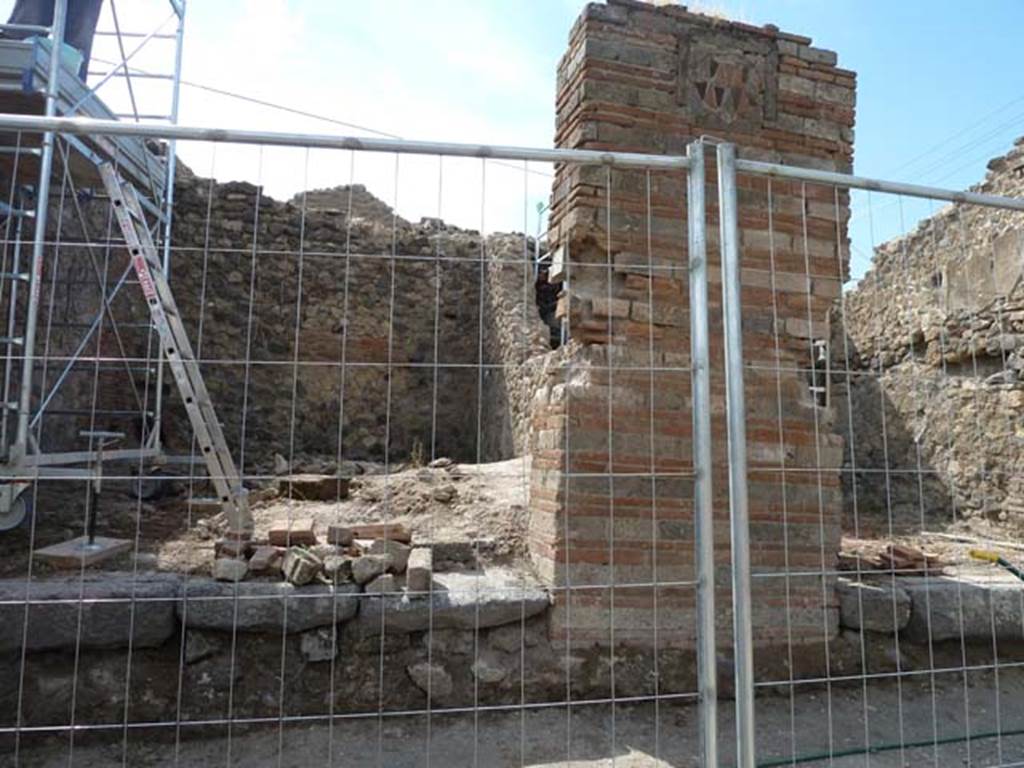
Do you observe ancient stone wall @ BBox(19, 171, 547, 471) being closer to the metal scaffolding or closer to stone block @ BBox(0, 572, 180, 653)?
the metal scaffolding

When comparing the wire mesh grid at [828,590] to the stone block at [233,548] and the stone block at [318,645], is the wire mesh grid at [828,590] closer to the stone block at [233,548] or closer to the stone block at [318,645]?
the stone block at [318,645]

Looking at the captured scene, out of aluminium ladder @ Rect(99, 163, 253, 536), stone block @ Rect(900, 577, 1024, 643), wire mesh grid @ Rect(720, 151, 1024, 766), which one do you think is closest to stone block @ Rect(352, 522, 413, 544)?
aluminium ladder @ Rect(99, 163, 253, 536)

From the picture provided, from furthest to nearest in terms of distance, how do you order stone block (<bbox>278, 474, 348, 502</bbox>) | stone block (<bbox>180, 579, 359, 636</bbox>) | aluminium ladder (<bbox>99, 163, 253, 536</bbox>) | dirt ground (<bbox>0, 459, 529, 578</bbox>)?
stone block (<bbox>278, 474, 348, 502</bbox>), aluminium ladder (<bbox>99, 163, 253, 536</bbox>), dirt ground (<bbox>0, 459, 529, 578</bbox>), stone block (<bbox>180, 579, 359, 636</bbox>)

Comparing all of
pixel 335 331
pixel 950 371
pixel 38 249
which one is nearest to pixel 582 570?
pixel 38 249

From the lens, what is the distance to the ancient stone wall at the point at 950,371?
6605 millimetres

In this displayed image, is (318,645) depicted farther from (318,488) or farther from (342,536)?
(318,488)

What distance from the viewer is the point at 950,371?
7.56 metres

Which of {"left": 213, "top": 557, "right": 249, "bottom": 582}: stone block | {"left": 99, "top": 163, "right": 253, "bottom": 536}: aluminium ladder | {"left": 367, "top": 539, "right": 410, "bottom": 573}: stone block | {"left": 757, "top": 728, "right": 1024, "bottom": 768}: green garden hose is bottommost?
{"left": 757, "top": 728, "right": 1024, "bottom": 768}: green garden hose

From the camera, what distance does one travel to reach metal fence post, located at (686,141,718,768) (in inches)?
88.8

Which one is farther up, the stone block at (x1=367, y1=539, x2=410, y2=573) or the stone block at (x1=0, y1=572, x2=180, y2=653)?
the stone block at (x1=367, y1=539, x2=410, y2=573)

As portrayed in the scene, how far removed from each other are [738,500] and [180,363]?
11.4ft

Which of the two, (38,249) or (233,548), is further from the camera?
(38,249)

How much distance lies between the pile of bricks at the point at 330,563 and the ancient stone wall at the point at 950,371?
3983 mm

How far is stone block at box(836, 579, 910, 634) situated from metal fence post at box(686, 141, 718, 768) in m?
1.96
